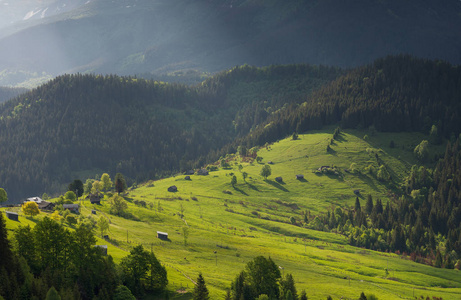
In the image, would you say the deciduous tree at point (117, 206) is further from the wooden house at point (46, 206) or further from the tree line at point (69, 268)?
the tree line at point (69, 268)

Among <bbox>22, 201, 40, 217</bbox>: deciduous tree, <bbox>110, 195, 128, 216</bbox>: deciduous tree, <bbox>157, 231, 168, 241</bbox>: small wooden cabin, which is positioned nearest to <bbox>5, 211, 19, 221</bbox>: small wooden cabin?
<bbox>22, 201, 40, 217</bbox>: deciduous tree

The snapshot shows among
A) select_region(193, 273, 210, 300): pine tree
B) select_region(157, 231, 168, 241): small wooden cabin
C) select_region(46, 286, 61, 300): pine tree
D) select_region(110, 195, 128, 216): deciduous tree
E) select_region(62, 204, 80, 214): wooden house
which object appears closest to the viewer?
select_region(46, 286, 61, 300): pine tree

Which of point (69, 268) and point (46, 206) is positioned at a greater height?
point (69, 268)

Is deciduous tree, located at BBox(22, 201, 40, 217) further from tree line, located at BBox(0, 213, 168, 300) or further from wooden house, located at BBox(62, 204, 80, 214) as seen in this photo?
tree line, located at BBox(0, 213, 168, 300)

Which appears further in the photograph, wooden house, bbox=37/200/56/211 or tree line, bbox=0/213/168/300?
wooden house, bbox=37/200/56/211

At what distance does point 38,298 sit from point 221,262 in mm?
72181

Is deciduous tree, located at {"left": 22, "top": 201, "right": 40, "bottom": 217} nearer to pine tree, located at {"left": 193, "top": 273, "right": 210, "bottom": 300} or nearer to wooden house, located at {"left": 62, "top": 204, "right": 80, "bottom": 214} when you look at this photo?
wooden house, located at {"left": 62, "top": 204, "right": 80, "bottom": 214}

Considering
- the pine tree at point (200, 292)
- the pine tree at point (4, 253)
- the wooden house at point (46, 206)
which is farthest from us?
the wooden house at point (46, 206)

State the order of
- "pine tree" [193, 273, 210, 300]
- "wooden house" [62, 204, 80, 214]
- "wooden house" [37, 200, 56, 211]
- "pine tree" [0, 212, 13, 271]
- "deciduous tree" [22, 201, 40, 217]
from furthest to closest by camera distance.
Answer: "wooden house" [62, 204, 80, 214], "wooden house" [37, 200, 56, 211], "deciduous tree" [22, 201, 40, 217], "pine tree" [193, 273, 210, 300], "pine tree" [0, 212, 13, 271]

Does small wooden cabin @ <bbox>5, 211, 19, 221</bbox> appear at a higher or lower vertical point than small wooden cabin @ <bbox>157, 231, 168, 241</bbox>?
higher

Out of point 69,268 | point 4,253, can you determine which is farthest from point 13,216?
point 4,253

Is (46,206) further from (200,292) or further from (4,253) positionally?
(200,292)

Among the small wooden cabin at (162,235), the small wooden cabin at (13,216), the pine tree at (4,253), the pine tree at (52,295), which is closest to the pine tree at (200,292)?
the pine tree at (52,295)

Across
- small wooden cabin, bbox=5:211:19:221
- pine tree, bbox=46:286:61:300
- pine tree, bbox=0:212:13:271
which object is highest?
pine tree, bbox=0:212:13:271
